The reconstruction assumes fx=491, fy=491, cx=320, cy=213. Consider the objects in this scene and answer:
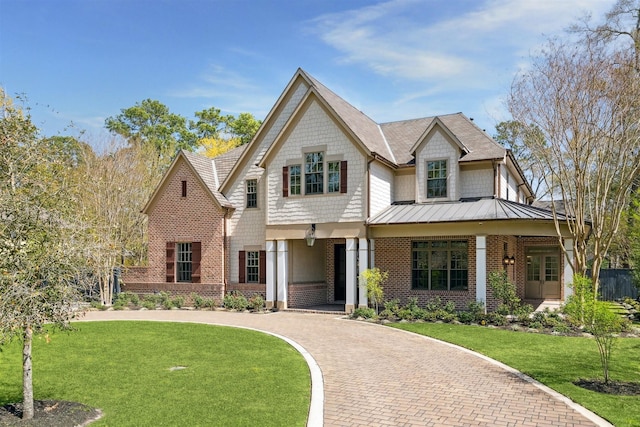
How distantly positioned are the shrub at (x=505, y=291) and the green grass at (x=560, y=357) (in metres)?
2.09

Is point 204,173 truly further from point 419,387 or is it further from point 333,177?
point 419,387

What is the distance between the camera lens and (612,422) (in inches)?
272

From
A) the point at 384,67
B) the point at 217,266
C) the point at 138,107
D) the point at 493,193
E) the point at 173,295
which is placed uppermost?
the point at 138,107

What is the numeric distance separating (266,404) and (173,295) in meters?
17.3

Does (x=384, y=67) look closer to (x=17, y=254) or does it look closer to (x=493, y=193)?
(x=493, y=193)

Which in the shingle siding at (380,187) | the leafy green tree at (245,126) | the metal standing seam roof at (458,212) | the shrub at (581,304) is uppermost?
the leafy green tree at (245,126)

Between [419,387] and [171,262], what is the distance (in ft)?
58.3

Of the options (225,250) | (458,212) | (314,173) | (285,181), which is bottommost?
(225,250)

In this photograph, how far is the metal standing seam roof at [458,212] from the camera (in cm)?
1784

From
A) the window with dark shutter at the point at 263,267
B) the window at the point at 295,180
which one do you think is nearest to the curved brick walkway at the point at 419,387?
the window at the point at 295,180

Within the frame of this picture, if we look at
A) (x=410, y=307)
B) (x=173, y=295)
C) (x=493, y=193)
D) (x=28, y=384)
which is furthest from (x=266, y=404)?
(x=173, y=295)

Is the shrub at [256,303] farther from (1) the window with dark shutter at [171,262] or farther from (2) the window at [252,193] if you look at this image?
(1) the window with dark shutter at [171,262]

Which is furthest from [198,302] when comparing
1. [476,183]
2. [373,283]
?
[476,183]

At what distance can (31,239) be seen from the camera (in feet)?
22.7
